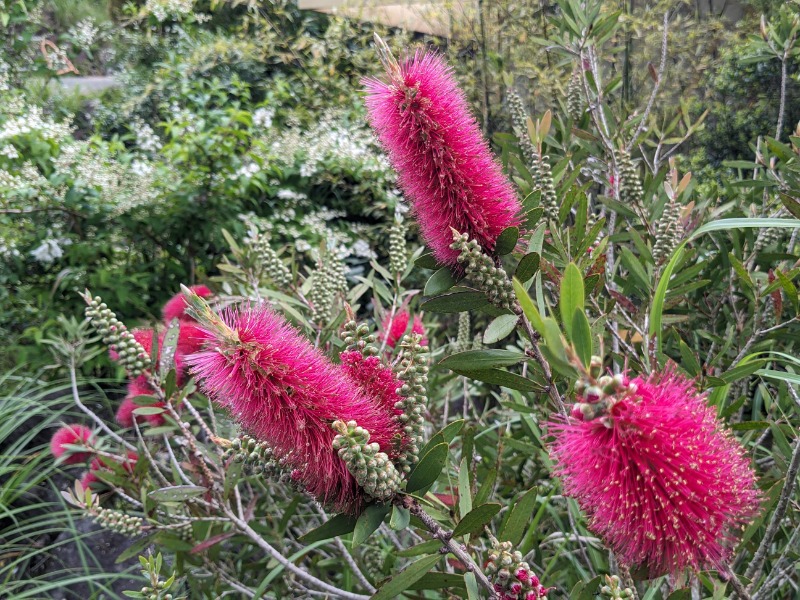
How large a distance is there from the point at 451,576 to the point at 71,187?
272cm

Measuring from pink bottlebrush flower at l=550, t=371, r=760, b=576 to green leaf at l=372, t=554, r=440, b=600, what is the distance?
0.16m

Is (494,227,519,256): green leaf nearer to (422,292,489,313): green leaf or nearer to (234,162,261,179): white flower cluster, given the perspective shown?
(422,292,489,313): green leaf

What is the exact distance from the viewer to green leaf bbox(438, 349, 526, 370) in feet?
1.82

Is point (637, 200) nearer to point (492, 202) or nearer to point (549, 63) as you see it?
point (492, 202)

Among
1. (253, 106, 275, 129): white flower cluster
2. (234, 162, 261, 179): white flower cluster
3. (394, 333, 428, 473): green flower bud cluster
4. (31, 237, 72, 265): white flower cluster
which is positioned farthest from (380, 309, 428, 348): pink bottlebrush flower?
(253, 106, 275, 129): white flower cluster

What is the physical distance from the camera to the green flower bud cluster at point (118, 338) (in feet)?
2.58

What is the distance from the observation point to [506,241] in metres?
0.56

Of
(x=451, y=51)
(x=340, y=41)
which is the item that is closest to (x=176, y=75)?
(x=340, y=41)

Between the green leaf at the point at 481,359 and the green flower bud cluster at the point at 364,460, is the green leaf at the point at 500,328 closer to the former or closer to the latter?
the green leaf at the point at 481,359

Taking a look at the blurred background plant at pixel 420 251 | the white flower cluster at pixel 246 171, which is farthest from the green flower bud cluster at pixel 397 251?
the white flower cluster at pixel 246 171

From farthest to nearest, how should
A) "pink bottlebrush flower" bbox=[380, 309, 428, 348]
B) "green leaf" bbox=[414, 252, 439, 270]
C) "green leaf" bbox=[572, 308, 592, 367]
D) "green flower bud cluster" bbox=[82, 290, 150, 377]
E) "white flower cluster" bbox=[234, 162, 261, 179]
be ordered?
"white flower cluster" bbox=[234, 162, 261, 179] → "pink bottlebrush flower" bbox=[380, 309, 428, 348] → "green flower bud cluster" bbox=[82, 290, 150, 377] → "green leaf" bbox=[414, 252, 439, 270] → "green leaf" bbox=[572, 308, 592, 367]

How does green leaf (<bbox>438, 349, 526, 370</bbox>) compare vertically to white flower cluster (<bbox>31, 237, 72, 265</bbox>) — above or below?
above

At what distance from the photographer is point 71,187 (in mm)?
2684

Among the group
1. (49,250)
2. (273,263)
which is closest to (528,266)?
(273,263)
